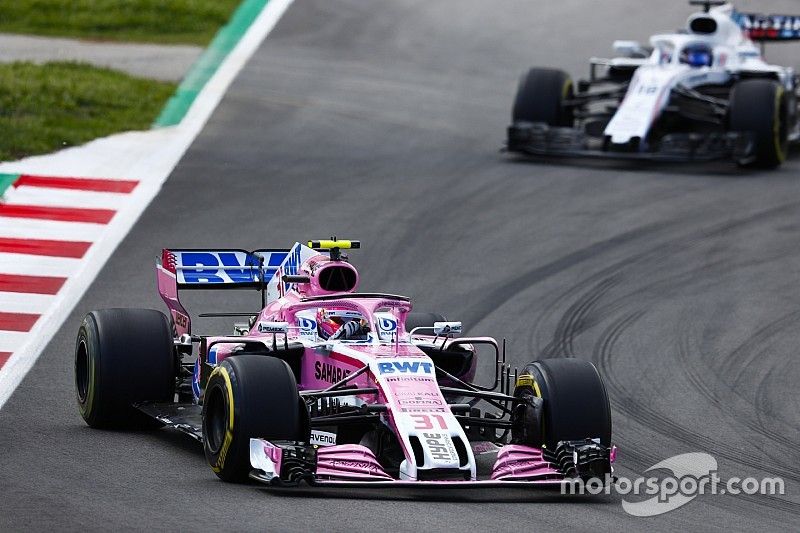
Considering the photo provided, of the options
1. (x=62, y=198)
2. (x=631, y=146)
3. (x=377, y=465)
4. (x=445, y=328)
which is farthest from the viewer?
(x=631, y=146)

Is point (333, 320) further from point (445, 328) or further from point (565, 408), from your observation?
point (565, 408)

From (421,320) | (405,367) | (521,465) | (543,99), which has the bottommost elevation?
(521,465)

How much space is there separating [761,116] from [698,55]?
1.94 meters

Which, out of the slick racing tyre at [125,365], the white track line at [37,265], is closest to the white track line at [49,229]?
the white track line at [37,265]

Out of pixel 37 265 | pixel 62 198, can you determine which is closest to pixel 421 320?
pixel 37 265

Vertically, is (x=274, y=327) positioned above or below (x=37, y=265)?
above

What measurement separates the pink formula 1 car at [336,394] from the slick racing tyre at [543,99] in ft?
34.4

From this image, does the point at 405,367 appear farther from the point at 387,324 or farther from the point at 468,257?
the point at 468,257

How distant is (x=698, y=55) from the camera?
77.6 feet

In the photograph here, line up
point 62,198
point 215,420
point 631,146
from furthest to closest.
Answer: point 631,146 < point 62,198 < point 215,420

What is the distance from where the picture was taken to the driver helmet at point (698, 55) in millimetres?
23609

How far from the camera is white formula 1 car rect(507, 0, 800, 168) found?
870 inches

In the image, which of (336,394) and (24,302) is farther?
(24,302)

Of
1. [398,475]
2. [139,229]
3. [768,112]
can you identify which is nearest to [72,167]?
[139,229]
